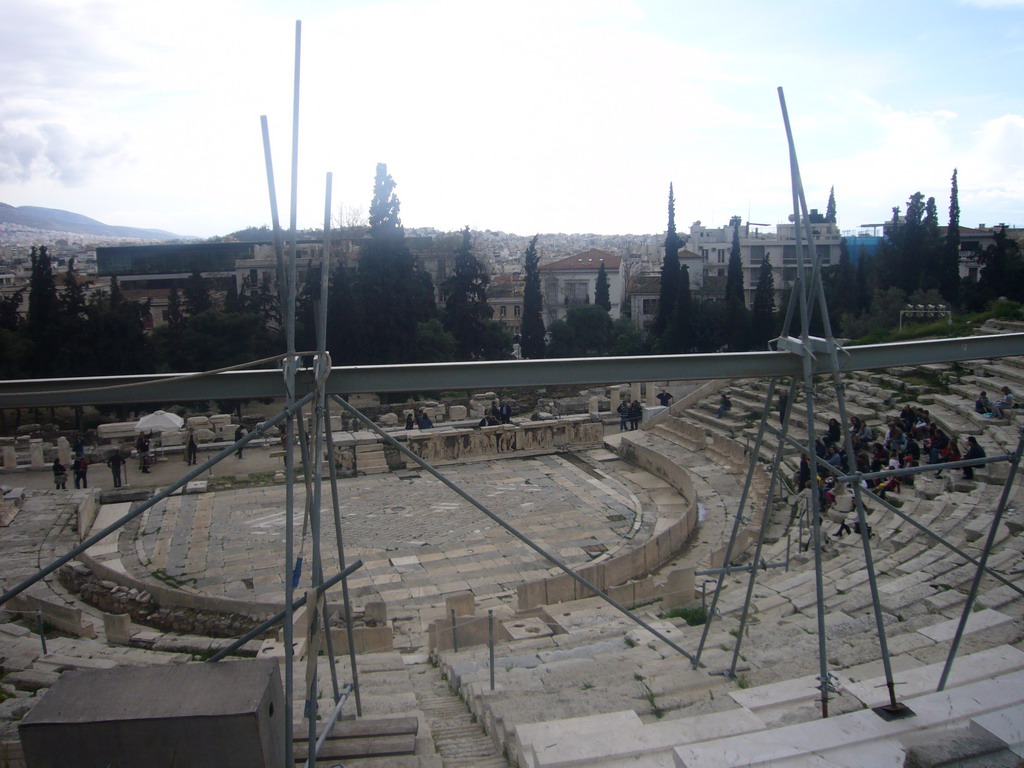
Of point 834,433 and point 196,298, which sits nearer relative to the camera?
point 834,433

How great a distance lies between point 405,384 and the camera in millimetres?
4461

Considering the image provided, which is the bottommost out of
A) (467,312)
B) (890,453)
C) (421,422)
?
(421,422)

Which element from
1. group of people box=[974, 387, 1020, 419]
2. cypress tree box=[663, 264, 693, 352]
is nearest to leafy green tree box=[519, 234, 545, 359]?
cypress tree box=[663, 264, 693, 352]

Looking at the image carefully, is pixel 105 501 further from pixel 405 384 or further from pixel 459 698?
pixel 405 384

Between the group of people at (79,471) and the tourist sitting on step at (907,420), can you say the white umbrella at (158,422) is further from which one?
the tourist sitting on step at (907,420)

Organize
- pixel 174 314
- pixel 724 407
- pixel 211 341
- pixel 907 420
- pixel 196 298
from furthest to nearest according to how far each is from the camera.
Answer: pixel 196 298, pixel 174 314, pixel 211 341, pixel 724 407, pixel 907 420

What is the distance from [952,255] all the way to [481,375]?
3002 centimetres

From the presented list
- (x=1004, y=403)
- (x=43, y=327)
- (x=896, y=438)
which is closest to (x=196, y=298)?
(x=43, y=327)

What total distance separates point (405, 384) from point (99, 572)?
25.5 ft

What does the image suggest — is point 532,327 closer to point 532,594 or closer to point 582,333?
point 582,333

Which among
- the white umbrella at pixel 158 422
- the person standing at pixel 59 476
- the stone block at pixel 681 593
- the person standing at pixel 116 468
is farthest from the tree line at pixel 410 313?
the stone block at pixel 681 593

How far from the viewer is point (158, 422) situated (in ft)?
55.3

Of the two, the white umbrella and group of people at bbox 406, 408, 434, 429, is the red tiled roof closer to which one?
group of people at bbox 406, 408, 434, 429

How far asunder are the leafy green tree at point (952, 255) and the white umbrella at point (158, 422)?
26020mm
